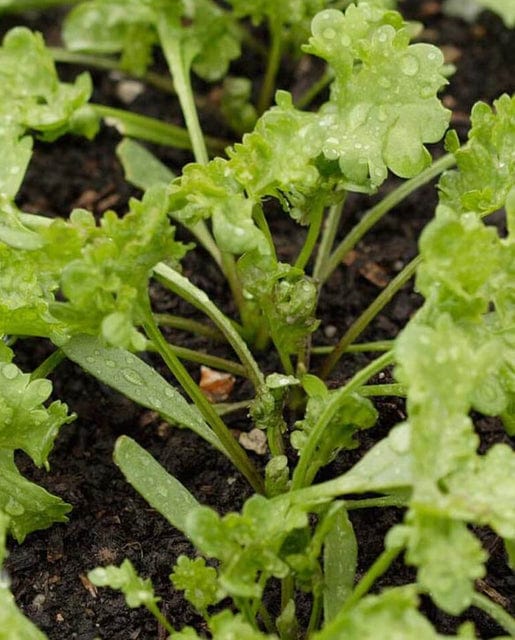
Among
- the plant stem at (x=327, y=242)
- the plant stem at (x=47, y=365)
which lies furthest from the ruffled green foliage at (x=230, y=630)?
the plant stem at (x=327, y=242)

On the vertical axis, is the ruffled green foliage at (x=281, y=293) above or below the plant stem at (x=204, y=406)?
→ above

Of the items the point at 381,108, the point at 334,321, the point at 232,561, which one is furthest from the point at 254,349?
the point at 232,561

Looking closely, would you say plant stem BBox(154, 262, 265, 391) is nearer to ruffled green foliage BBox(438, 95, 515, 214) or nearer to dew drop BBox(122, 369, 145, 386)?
dew drop BBox(122, 369, 145, 386)

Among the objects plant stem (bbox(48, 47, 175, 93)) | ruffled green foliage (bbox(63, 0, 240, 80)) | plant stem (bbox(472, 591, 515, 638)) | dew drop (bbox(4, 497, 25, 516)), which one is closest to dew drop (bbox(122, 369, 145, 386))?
dew drop (bbox(4, 497, 25, 516))

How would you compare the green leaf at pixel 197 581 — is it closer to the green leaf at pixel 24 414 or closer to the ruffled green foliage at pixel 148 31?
the green leaf at pixel 24 414

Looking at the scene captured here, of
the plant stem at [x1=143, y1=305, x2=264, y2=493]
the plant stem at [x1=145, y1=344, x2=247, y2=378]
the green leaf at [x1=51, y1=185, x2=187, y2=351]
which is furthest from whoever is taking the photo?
the plant stem at [x1=145, y1=344, x2=247, y2=378]

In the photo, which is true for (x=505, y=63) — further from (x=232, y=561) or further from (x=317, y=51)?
(x=232, y=561)

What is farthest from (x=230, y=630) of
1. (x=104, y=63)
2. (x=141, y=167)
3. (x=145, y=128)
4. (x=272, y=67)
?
(x=104, y=63)
